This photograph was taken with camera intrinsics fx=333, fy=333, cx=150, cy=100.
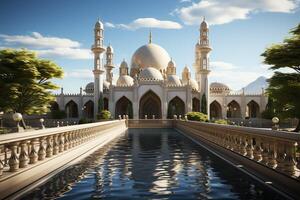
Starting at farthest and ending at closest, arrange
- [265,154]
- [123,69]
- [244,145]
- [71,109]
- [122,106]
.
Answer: [123,69] < [71,109] < [122,106] < [244,145] < [265,154]

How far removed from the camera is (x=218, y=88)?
7219 cm

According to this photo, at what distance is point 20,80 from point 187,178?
25192 mm

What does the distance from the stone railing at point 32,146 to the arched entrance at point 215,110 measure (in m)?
53.8

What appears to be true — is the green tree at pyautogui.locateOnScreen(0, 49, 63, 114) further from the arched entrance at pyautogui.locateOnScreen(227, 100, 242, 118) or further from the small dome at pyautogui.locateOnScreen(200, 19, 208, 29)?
the arched entrance at pyautogui.locateOnScreen(227, 100, 242, 118)

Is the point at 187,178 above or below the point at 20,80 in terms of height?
below

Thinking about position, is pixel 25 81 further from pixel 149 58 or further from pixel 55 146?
pixel 149 58

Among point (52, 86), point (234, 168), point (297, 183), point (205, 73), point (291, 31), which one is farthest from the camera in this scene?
point (205, 73)

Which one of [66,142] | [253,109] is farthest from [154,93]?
[66,142]

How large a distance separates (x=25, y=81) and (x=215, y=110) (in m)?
49.3

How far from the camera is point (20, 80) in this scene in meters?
30.0

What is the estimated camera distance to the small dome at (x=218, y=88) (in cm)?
7150

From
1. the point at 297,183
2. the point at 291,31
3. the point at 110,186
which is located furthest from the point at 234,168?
the point at 291,31

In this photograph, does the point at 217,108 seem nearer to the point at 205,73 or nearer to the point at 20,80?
the point at 205,73

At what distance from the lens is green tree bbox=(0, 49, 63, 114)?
97.6 feet
